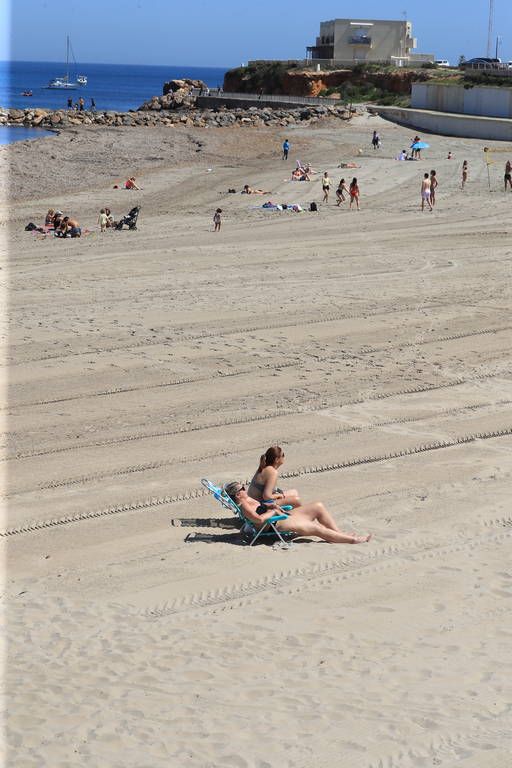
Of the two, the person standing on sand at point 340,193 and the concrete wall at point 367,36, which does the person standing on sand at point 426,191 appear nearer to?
the person standing on sand at point 340,193

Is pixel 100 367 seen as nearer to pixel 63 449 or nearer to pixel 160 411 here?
pixel 160 411

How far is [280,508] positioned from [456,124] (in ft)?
143

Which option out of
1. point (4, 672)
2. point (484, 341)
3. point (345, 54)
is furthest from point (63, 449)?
point (345, 54)

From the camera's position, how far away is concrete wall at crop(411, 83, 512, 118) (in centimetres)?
5228

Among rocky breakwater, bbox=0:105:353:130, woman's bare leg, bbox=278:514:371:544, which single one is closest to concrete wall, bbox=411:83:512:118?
rocky breakwater, bbox=0:105:353:130

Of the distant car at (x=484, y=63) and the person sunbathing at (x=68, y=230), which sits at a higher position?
the distant car at (x=484, y=63)

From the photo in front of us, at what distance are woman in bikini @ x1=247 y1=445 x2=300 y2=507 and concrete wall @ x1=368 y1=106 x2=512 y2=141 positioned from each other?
4099cm

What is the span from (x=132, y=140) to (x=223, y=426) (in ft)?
121

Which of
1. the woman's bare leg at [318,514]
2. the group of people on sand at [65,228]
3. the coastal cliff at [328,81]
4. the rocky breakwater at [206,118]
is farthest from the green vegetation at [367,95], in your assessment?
the woman's bare leg at [318,514]

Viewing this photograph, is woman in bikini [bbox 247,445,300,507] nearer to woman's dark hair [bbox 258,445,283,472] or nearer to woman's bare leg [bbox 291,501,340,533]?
woman's dark hair [bbox 258,445,283,472]

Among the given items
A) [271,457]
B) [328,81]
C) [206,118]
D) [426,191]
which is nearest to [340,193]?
[426,191]

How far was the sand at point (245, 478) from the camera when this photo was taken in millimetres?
6055

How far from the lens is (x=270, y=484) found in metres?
9.06

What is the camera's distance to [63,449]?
11453 mm
